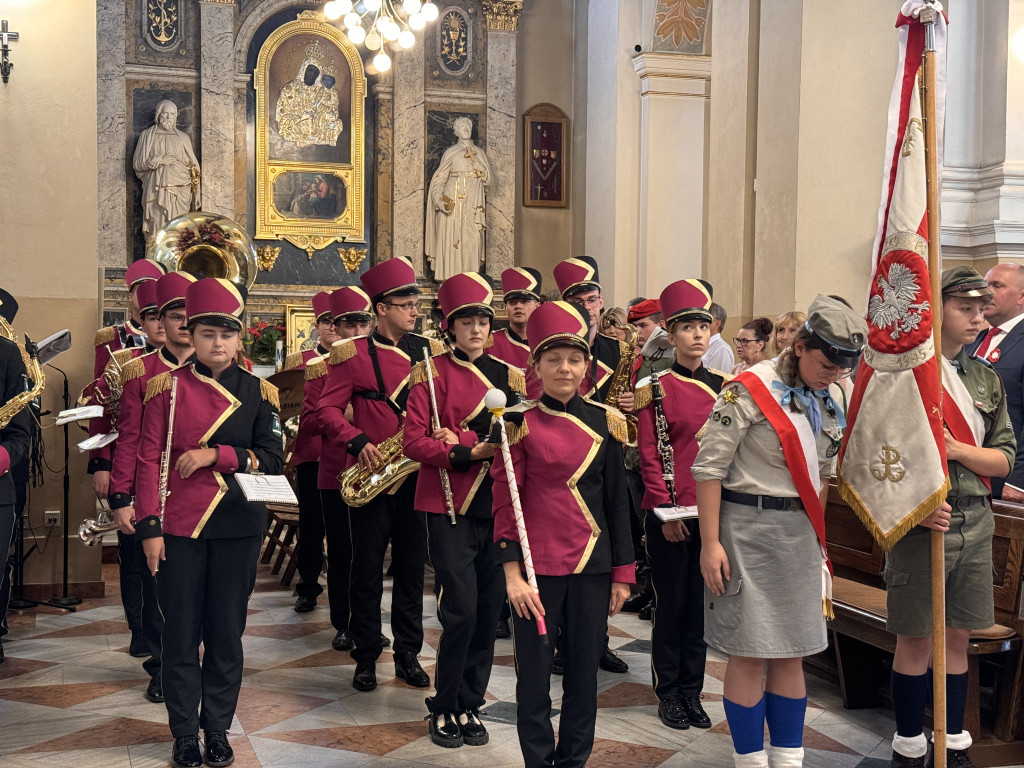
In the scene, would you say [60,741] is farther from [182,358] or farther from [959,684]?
[959,684]

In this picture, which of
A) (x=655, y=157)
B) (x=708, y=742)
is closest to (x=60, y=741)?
(x=708, y=742)

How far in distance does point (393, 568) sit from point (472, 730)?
43.9 inches

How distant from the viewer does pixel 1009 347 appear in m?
5.22

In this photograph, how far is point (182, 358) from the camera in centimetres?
511

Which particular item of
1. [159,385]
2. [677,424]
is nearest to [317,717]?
[159,385]

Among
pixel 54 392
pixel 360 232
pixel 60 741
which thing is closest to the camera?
pixel 60 741

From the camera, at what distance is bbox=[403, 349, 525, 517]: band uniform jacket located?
14.7ft

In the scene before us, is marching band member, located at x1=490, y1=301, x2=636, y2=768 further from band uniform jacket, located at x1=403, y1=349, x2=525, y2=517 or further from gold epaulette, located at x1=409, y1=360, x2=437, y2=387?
gold epaulette, located at x1=409, y1=360, x2=437, y2=387

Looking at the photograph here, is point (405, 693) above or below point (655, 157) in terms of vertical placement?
below

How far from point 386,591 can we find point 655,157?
667 centimetres

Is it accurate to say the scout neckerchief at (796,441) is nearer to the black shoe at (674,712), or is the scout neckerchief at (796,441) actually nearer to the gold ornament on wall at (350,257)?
the black shoe at (674,712)

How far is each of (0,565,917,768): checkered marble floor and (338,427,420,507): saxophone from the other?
97 cm

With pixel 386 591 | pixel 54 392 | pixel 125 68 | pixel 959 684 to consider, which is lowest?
pixel 386 591

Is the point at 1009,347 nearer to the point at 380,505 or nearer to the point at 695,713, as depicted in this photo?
the point at 695,713
